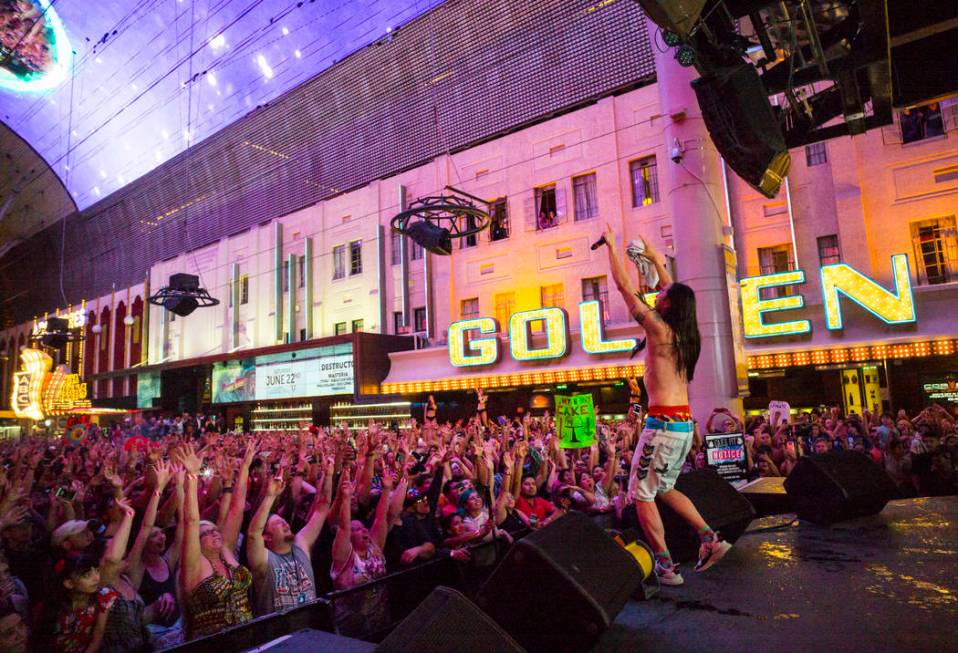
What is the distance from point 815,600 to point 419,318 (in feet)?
61.1

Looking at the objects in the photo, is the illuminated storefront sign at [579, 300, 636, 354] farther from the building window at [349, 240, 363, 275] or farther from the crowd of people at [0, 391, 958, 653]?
the building window at [349, 240, 363, 275]

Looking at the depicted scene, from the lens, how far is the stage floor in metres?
2.72

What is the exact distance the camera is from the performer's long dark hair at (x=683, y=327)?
387 cm

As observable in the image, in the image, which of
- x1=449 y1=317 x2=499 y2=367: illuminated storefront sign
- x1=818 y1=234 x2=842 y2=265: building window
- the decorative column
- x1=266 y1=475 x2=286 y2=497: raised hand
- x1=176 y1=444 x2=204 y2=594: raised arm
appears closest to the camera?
x1=176 y1=444 x2=204 y2=594: raised arm

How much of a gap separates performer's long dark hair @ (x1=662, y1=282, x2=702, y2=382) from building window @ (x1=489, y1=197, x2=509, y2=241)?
15.8 m

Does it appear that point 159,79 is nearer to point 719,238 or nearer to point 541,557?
point 719,238

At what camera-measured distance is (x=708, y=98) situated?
5.58 m

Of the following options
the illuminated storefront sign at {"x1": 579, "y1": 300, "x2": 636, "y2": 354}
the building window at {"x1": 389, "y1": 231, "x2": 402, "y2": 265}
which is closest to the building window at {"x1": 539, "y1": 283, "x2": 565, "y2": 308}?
the illuminated storefront sign at {"x1": 579, "y1": 300, "x2": 636, "y2": 354}

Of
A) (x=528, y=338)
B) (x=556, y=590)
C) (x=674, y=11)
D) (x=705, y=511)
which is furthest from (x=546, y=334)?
(x=556, y=590)

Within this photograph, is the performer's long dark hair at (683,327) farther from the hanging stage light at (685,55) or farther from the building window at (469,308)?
the building window at (469,308)

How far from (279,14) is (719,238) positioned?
60.2 feet

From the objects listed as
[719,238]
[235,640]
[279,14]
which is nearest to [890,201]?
[719,238]

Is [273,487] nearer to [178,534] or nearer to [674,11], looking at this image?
[178,534]

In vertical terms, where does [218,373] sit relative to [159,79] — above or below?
below
